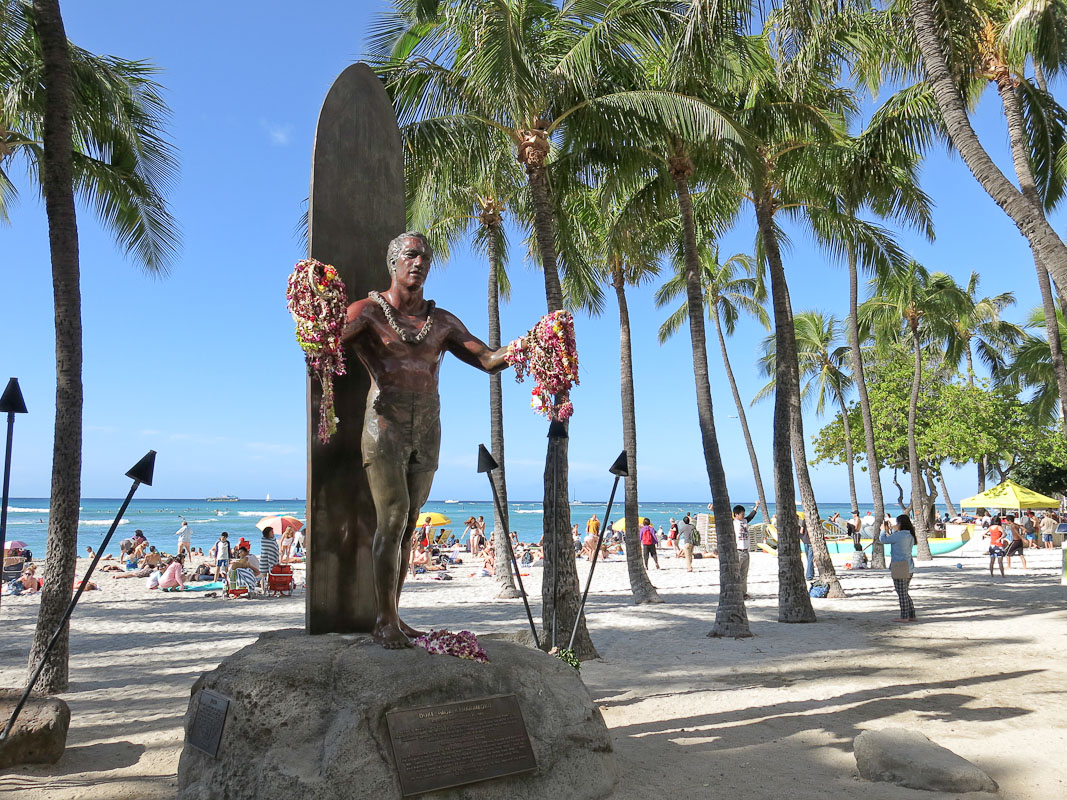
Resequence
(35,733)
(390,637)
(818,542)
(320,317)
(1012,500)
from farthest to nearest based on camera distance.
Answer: (1012,500) → (818,542) → (35,733) → (390,637) → (320,317)

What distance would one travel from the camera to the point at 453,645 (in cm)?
437

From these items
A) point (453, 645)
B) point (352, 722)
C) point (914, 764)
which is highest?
point (453, 645)

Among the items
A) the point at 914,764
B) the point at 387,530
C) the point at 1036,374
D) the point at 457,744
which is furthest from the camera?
the point at 1036,374

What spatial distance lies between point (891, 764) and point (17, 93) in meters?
11.6

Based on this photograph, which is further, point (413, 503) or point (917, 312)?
point (917, 312)

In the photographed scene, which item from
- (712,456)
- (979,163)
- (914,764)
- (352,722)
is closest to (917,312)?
(712,456)

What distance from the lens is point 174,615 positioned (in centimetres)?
1401

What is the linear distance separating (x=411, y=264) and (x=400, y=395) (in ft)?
2.60

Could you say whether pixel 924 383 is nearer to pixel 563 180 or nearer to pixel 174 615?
pixel 563 180

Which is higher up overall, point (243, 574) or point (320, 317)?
point (320, 317)

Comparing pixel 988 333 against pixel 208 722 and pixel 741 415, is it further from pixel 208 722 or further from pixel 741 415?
pixel 208 722

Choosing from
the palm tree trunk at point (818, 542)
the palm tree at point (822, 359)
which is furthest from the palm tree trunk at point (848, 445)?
the palm tree trunk at point (818, 542)

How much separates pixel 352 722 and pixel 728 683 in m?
5.13

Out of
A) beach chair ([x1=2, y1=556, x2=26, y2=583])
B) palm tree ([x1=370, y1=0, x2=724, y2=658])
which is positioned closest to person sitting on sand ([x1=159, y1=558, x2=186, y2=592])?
beach chair ([x1=2, y1=556, x2=26, y2=583])
